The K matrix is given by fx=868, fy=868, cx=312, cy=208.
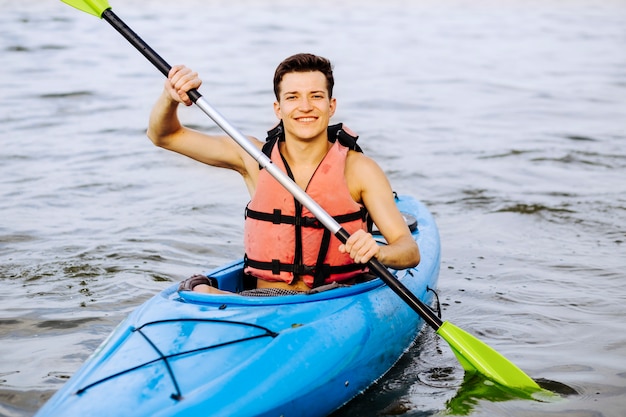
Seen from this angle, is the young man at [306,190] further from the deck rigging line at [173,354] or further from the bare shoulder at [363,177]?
the deck rigging line at [173,354]

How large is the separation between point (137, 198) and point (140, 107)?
437 centimetres

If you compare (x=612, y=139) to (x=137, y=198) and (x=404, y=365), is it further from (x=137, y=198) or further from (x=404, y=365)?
(x=404, y=365)

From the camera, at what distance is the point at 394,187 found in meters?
8.22

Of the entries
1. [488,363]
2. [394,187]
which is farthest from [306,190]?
[394,187]

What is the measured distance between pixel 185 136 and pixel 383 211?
1.01 m

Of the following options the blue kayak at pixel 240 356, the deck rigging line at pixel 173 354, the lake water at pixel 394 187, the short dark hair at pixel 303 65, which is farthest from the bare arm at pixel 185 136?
the lake water at pixel 394 187

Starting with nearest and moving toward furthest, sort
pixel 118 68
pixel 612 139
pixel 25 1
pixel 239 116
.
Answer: pixel 612 139, pixel 239 116, pixel 118 68, pixel 25 1

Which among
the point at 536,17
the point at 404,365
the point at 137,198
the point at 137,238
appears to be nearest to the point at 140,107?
the point at 137,198

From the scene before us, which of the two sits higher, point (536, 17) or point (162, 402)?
point (536, 17)

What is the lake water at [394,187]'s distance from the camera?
450 centimetres

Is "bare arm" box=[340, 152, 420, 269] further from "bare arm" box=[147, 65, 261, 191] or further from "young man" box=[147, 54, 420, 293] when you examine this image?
"bare arm" box=[147, 65, 261, 191]

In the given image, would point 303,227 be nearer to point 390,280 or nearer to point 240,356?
point 390,280

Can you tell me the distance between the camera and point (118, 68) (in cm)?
1455

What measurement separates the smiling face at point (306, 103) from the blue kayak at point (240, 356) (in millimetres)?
752
